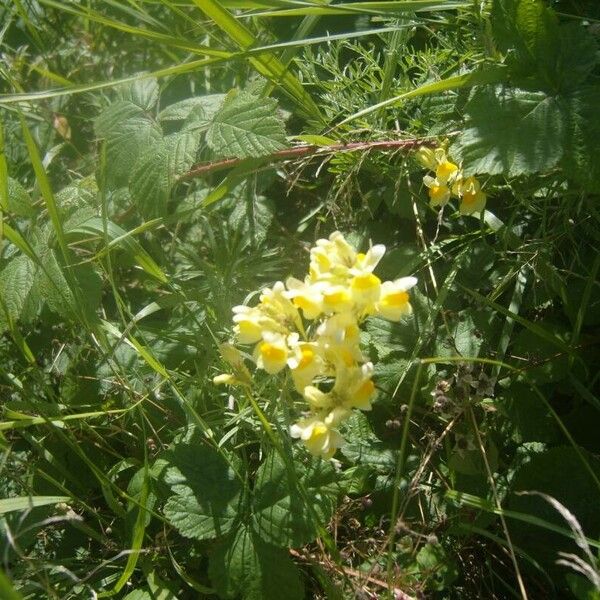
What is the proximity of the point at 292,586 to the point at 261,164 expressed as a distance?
1.06m

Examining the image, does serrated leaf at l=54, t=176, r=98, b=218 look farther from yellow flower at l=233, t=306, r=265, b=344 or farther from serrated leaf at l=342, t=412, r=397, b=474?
serrated leaf at l=342, t=412, r=397, b=474

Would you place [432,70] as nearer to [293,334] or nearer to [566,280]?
[566,280]

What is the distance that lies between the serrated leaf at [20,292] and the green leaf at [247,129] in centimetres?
55

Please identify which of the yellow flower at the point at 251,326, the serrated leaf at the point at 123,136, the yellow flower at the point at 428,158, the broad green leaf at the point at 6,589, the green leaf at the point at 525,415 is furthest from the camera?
the serrated leaf at the point at 123,136

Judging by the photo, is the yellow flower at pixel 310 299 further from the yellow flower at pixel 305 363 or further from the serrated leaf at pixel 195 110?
the serrated leaf at pixel 195 110

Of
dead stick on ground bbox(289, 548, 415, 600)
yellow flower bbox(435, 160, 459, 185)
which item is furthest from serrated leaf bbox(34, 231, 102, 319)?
yellow flower bbox(435, 160, 459, 185)

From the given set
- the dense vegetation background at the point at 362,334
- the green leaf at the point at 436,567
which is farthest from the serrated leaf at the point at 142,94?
the green leaf at the point at 436,567

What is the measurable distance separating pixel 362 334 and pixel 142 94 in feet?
2.80

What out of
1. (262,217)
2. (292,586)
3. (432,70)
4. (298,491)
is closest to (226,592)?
(292,586)

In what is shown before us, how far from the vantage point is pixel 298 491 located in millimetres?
1559

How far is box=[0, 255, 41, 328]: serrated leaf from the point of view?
182 centimetres

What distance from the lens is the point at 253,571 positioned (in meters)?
1.55

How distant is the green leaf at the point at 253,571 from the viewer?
154 cm

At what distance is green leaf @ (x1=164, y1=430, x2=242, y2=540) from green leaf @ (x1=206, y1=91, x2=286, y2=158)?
68cm
